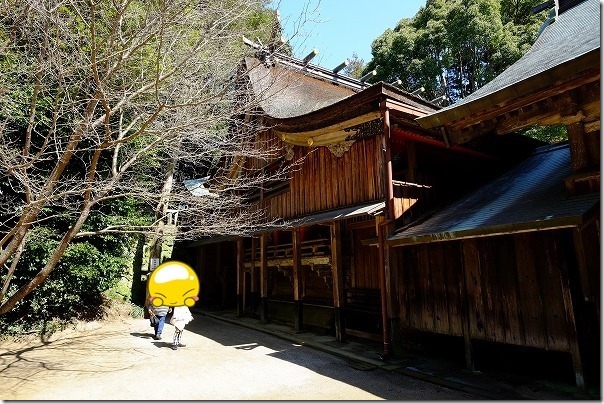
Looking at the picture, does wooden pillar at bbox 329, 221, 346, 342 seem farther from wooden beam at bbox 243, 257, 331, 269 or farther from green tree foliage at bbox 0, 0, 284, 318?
green tree foliage at bbox 0, 0, 284, 318

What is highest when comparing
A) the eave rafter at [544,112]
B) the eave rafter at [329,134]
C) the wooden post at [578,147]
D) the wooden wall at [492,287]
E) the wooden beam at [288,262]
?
the eave rafter at [329,134]

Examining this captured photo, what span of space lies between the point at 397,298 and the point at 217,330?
6.34 m

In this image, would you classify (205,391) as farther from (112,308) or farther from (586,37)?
(112,308)

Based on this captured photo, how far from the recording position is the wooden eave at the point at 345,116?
812 cm

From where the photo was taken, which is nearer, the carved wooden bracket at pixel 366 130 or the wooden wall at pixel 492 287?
the wooden wall at pixel 492 287

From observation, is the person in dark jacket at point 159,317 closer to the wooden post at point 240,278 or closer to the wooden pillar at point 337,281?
the wooden post at point 240,278

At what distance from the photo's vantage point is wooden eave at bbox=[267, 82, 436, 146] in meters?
8.12

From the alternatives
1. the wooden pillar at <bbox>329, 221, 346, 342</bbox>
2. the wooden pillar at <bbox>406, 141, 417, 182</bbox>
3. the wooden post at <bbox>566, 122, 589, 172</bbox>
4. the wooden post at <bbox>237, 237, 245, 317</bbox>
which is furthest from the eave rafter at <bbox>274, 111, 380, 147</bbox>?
the wooden post at <bbox>237, 237, 245, 317</bbox>

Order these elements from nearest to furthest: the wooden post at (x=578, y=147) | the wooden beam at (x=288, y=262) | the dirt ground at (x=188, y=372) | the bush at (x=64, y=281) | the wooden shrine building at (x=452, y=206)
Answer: the wooden shrine building at (x=452, y=206)
the wooden post at (x=578, y=147)
the dirt ground at (x=188, y=372)
the bush at (x=64, y=281)
the wooden beam at (x=288, y=262)

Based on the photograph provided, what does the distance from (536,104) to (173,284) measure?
6.25m

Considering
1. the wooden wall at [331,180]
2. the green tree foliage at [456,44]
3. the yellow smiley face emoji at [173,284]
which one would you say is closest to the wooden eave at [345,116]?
the wooden wall at [331,180]

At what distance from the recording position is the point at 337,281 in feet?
30.4

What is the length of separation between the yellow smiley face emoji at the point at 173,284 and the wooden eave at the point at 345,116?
5.32 metres

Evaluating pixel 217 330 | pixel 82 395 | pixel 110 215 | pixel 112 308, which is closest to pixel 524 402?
pixel 82 395
